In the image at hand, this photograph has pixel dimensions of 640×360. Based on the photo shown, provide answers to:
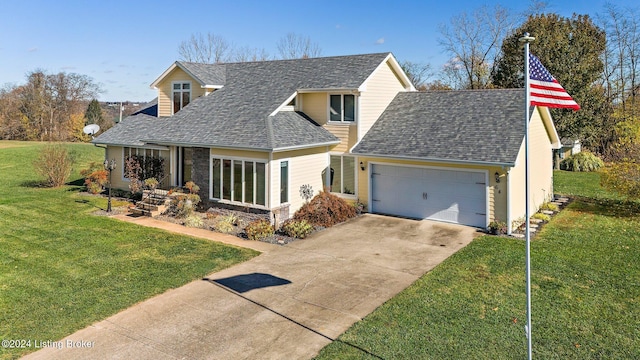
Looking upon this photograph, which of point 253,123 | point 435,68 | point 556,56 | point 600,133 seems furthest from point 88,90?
point 600,133

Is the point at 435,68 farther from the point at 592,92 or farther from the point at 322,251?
the point at 322,251

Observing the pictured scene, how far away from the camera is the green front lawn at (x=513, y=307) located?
7109 mm

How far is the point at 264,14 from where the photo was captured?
31500 millimetres

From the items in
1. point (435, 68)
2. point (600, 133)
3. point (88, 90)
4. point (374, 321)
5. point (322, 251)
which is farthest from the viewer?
point (88, 90)

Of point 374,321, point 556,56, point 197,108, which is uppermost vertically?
point 556,56

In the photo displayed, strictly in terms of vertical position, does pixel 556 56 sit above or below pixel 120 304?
above

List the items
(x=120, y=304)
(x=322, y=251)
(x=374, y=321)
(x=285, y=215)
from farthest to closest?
(x=285, y=215) < (x=322, y=251) < (x=120, y=304) < (x=374, y=321)

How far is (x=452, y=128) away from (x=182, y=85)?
12731 millimetres

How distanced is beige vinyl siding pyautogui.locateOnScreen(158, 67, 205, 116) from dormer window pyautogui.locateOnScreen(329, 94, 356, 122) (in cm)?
663

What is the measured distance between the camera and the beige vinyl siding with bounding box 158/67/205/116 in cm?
2044

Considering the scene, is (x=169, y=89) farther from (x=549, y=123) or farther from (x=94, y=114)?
(x=94, y=114)

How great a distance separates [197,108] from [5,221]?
8.59 m

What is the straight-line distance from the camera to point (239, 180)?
1588 centimetres

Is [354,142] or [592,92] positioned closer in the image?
[354,142]
